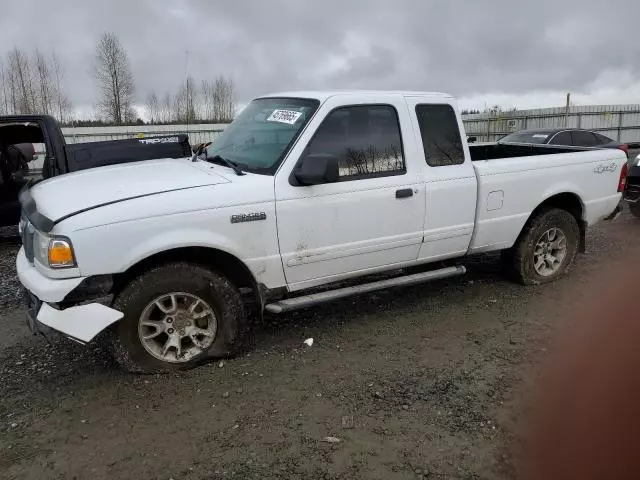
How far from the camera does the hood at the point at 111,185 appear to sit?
3482mm

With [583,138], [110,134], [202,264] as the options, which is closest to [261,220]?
[202,264]

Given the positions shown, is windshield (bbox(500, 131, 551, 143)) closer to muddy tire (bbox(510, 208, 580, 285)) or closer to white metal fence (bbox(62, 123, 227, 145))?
muddy tire (bbox(510, 208, 580, 285))

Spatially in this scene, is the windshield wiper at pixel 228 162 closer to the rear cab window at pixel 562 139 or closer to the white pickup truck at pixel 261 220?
the white pickup truck at pixel 261 220

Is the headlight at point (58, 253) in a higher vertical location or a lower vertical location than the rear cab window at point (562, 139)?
lower

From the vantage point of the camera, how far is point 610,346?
2.21 m

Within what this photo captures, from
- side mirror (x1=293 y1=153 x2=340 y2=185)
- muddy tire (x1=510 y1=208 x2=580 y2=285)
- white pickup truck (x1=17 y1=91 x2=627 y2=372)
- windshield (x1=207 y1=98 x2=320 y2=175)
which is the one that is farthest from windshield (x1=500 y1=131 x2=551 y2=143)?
side mirror (x1=293 y1=153 x2=340 y2=185)

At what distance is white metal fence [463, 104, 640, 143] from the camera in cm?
2511

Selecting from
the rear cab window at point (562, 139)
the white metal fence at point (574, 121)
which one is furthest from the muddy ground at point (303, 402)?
the white metal fence at point (574, 121)

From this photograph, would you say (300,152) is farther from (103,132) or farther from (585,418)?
(103,132)

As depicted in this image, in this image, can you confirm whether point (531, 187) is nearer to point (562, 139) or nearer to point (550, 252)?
point (550, 252)

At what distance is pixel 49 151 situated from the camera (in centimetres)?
703

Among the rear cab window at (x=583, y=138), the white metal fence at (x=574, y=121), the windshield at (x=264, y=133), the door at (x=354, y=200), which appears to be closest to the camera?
the door at (x=354, y=200)

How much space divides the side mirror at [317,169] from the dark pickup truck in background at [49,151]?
429cm

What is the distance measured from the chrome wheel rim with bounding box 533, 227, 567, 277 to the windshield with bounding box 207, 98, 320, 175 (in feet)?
9.42
